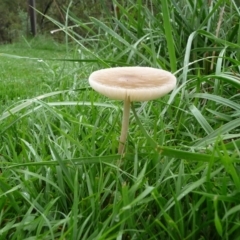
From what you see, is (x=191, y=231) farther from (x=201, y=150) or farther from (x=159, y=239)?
(x=201, y=150)

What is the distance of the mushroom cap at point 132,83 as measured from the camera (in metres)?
0.87

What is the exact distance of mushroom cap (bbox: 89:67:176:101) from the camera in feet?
2.86

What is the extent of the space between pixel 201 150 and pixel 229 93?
39 cm

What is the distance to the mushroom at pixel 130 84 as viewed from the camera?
2.86 feet

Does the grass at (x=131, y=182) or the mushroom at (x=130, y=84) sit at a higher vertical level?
the mushroom at (x=130, y=84)

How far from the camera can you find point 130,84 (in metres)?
0.90

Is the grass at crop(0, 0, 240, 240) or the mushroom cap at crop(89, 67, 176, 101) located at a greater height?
the mushroom cap at crop(89, 67, 176, 101)

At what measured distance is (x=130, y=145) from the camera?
3.62ft

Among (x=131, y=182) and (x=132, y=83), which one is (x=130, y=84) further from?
(x=131, y=182)

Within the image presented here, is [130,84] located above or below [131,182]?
above

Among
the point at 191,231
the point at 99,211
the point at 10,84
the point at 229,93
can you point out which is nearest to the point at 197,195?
the point at 191,231

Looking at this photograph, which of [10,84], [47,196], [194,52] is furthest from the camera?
[10,84]

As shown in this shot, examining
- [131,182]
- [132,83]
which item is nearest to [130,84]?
[132,83]

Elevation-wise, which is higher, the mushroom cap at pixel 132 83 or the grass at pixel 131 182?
the mushroom cap at pixel 132 83
